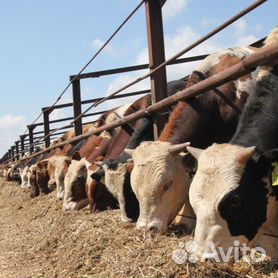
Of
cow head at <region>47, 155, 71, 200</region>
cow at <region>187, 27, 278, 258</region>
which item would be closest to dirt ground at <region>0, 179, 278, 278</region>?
cow at <region>187, 27, 278, 258</region>

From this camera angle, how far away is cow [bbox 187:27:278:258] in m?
3.60

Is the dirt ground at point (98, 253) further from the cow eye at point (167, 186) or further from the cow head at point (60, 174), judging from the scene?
the cow head at point (60, 174)

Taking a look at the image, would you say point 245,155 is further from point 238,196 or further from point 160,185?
point 160,185

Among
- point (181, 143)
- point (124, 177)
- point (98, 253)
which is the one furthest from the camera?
point (124, 177)

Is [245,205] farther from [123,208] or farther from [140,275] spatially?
[123,208]

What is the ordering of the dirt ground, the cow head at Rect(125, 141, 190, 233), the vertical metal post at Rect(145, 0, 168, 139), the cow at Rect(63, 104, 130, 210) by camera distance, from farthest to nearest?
the cow at Rect(63, 104, 130, 210) → the vertical metal post at Rect(145, 0, 168, 139) → the cow head at Rect(125, 141, 190, 233) → the dirt ground

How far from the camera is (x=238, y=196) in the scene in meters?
3.60

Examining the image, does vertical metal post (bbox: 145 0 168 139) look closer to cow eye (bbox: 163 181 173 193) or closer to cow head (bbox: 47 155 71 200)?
cow eye (bbox: 163 181 173 193)

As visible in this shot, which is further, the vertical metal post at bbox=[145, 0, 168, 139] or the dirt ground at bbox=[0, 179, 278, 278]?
the vertical metal post at bbox=[145, 0, 168, 139]

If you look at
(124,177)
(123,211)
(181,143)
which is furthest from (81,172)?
(181,143)

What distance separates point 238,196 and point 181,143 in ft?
6.00

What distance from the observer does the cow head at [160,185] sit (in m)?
4.87

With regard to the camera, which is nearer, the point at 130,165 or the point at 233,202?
the point at 233,202

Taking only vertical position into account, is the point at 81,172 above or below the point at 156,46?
below
